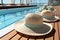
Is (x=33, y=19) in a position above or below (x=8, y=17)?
above

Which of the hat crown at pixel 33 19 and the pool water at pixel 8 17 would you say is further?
the pool water at pixel 8 17

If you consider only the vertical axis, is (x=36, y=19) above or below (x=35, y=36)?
above

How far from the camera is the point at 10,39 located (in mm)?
1053

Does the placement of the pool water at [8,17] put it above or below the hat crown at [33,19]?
below

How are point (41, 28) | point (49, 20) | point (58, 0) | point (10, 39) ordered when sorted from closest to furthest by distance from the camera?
point (10, 39), point (41, 28), point (49, 20), point (58, 0)

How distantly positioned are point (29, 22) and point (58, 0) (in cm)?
584

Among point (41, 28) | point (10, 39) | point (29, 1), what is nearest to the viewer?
point (10, 39)

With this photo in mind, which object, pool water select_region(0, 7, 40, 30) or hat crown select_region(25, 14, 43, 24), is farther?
pool water select_region(0, 7, 40, 30)

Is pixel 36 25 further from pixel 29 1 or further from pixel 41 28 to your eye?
pixel 29 1

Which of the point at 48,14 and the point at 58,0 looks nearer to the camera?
the point at 48,14

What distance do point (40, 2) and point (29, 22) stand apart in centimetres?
810

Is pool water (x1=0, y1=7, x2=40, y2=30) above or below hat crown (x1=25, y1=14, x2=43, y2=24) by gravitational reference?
below

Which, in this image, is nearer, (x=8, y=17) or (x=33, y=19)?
(x=33, y=19)

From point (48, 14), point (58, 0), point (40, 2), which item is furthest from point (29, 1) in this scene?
point (48, 14)
